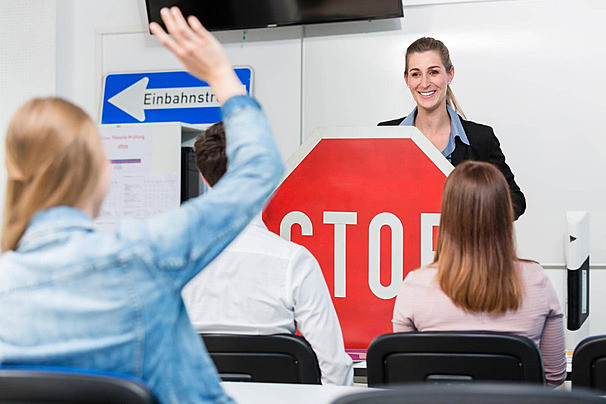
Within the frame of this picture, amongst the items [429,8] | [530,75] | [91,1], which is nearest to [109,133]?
[91,1]

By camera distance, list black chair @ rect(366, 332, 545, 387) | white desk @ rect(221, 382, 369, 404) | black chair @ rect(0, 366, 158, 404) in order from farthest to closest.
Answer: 1. black chair @ rect(366, 332, 545, 387)
2. white desk @ rect(221, 382, 369, 404)
3. black chair @ rect(0, 366, 158, 404)

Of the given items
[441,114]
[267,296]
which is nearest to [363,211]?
[267,296]

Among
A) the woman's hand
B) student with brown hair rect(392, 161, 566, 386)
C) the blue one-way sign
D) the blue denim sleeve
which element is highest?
the blue one-way sign

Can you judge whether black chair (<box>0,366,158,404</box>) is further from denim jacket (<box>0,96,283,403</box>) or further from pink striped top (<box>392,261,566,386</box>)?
pink striped top (<box>392,261,566,386</box>)

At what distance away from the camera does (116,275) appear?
883 mm

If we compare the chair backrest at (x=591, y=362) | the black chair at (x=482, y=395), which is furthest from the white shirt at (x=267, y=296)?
the black chair at (x=482, y=395)

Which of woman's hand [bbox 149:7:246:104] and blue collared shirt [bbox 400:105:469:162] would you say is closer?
woman's hand [bbox 149:7:246:104]

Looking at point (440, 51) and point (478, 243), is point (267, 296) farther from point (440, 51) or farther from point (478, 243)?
point (440, 51)

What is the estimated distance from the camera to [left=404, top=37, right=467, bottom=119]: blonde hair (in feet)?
12.9

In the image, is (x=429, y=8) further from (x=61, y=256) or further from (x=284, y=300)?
(x=61, y=256)

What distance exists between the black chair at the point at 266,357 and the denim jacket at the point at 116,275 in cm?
83

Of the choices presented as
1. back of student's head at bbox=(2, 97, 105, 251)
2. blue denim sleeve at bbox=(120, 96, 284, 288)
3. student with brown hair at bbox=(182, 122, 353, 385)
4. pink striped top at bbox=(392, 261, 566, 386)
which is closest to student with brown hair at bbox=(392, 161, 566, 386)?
pink striped top at bbox=(392, 261, 566, 386)

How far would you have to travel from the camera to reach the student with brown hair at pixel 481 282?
1.88 m

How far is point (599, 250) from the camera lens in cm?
379
